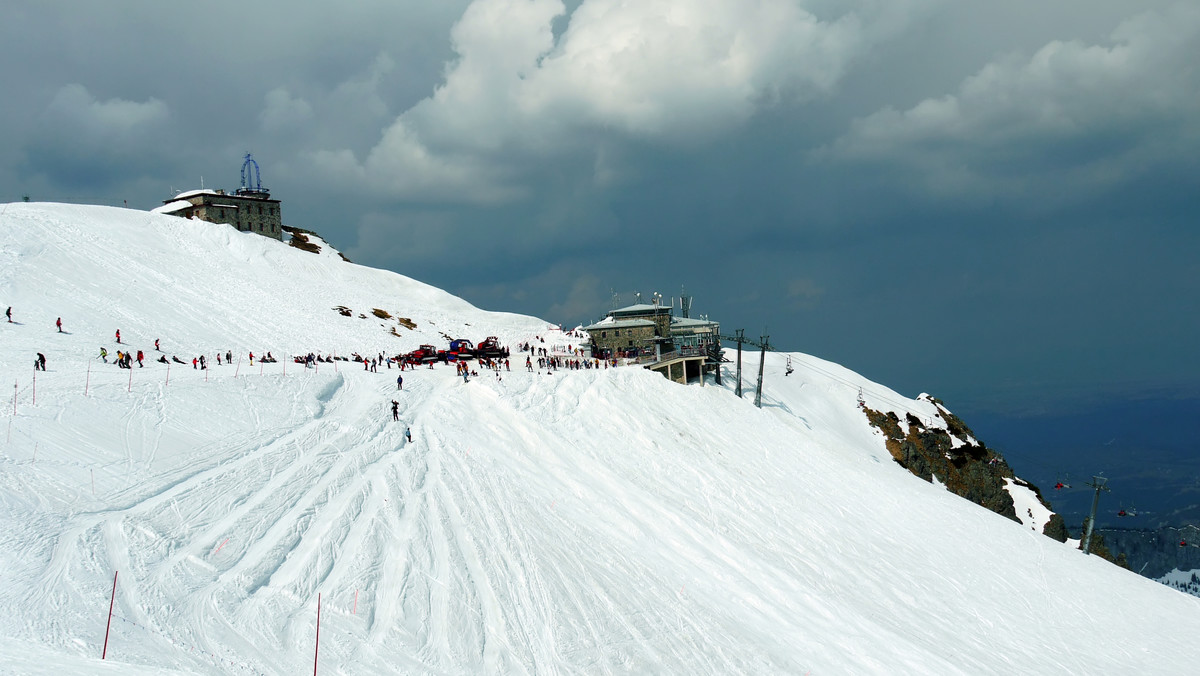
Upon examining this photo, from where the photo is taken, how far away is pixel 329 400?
1607 inches

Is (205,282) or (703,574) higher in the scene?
(205,282)

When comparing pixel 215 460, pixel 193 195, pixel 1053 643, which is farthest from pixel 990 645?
pixel 193 195

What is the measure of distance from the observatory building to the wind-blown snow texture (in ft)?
117

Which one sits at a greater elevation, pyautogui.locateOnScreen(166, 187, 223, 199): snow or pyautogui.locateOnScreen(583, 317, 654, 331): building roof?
pyautogui.locateOnScreen(166, 187, 223, 199): snow

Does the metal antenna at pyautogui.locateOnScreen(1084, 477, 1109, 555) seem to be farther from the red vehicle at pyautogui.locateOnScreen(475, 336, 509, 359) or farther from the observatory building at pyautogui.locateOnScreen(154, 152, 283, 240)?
the observatory building at pyautogui.locateOnScreen(154, 152, 283, 240)

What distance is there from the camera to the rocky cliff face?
62844mm

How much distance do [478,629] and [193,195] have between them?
304ft

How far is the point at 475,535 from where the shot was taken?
1074 inches

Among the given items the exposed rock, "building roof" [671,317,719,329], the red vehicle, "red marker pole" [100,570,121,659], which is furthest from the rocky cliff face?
"red marker pole" [100,570,121,659]

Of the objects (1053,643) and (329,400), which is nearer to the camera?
(1053,643)

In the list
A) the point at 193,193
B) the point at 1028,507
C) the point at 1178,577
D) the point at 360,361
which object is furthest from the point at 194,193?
the point at 1178,577

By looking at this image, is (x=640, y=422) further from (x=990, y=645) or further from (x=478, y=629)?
(x=478, y=629)

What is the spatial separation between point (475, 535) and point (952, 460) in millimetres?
53079

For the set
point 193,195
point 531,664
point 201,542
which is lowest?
point 531,664
